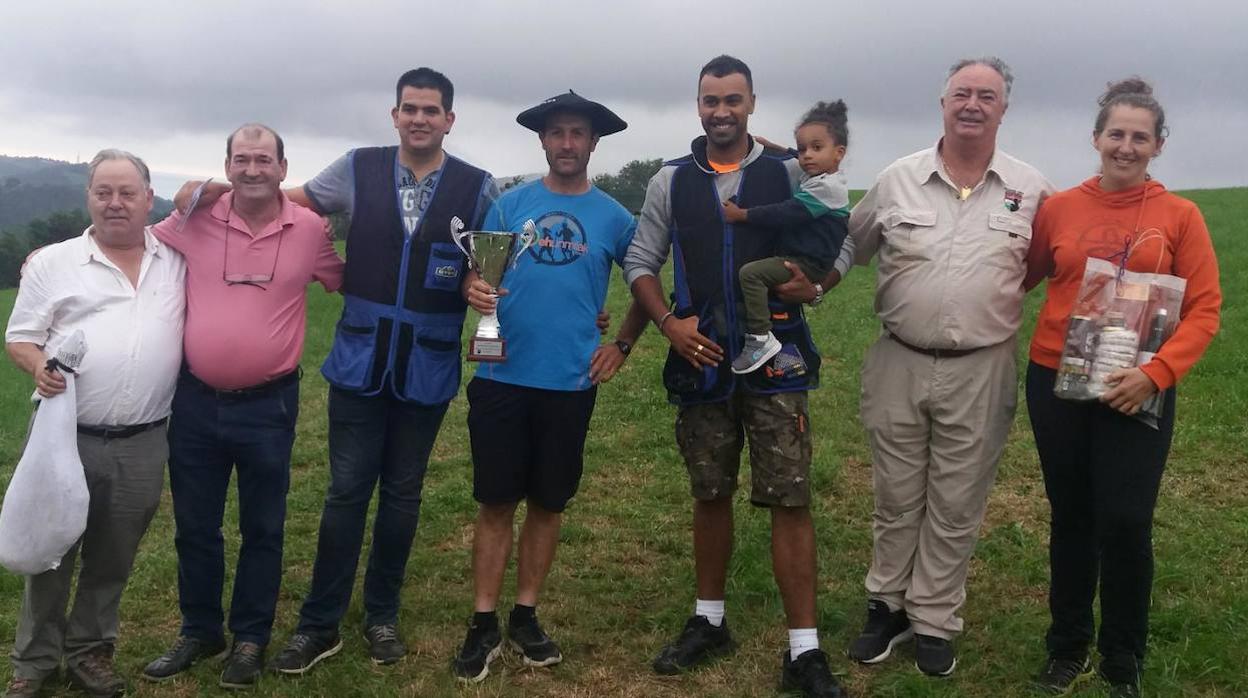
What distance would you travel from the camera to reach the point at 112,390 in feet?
13.0

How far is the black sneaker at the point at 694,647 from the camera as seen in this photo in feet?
14.8

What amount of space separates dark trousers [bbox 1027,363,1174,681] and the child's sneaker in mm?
1103

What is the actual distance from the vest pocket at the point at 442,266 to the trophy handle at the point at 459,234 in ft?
0.15

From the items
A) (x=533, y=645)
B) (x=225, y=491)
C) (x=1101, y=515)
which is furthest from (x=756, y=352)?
(x=225, y=491)

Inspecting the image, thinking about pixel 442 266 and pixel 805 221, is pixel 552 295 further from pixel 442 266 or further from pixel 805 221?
pixel 805 221

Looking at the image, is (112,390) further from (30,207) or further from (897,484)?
(30,207)

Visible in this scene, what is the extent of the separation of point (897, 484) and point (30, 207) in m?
208

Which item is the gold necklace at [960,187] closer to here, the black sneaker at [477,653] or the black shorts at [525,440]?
the black shorts at [525,440]

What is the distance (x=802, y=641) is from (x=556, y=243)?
205cm

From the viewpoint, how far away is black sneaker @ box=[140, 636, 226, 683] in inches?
173

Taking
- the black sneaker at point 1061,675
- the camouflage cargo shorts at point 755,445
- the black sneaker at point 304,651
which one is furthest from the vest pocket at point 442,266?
the black sneaker at point 1061,675

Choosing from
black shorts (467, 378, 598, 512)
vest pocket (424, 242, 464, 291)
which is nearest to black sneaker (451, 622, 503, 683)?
black shorts (467, 378, 598, 512)

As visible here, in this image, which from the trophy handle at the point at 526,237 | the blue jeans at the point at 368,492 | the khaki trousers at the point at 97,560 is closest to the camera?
the khaki trousers at the point at 97,560

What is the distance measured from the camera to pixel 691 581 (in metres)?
5.58
